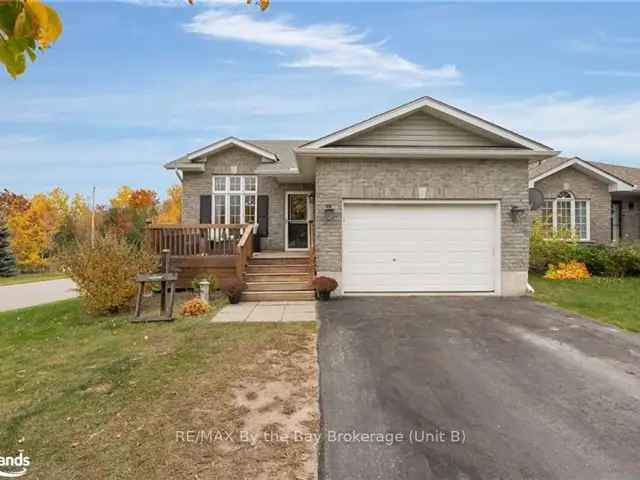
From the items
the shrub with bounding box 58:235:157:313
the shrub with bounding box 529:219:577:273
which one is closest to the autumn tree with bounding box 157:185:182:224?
the shrub with bounding box 58:235:157:313

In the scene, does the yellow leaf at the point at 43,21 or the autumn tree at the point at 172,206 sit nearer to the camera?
the yellow leaf at the point at 43,21

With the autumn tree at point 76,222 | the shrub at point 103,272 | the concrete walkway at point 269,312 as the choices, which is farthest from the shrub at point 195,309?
the autumn tree at point 76,222

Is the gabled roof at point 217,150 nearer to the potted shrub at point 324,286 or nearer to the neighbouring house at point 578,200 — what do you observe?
the potted shrub at point 324,286

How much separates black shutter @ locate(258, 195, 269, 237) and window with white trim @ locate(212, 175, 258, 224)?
27 centimetres

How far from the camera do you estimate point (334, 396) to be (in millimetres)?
3887

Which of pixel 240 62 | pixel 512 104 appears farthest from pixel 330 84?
pixel 512 104

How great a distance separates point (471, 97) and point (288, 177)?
12250 millimetres

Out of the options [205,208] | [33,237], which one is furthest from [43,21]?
[33,237]

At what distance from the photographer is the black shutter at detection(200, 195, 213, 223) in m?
14.2

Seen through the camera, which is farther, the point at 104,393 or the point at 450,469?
the point at 104,393

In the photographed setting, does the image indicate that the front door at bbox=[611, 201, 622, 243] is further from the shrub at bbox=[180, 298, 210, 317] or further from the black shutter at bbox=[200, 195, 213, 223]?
the shrub at bbox=[180, 298, 210, 317]

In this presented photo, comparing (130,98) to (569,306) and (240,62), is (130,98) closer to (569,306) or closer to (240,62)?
(240,62)

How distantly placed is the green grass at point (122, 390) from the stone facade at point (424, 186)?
11.1 ft

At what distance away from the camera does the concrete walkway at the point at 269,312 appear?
7.25 m
